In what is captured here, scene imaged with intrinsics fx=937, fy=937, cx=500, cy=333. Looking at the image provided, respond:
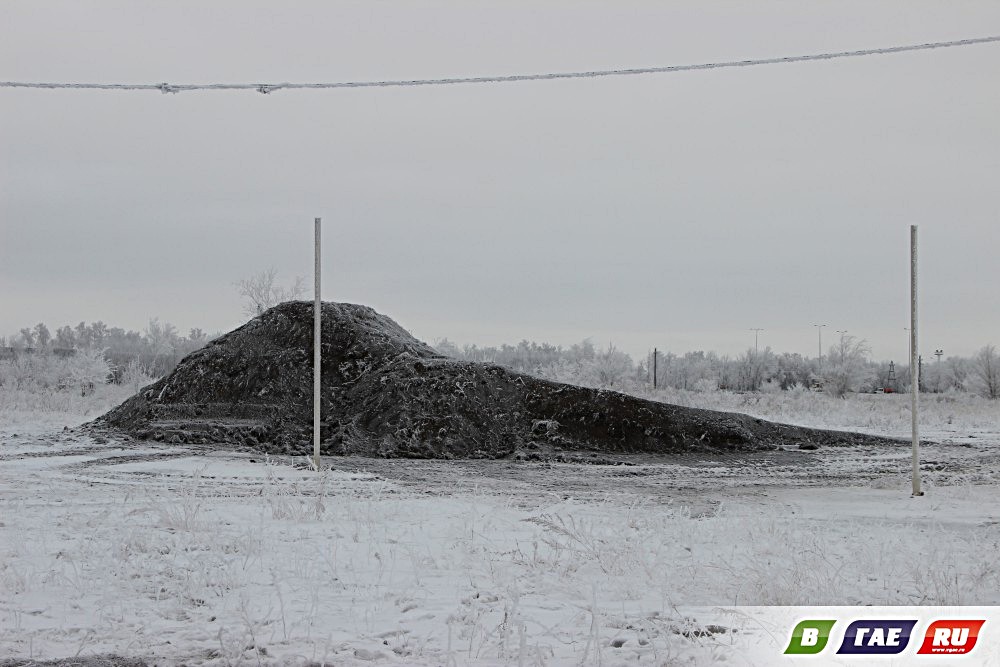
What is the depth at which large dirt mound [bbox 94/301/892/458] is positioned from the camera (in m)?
16.5

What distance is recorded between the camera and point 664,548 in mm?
7391

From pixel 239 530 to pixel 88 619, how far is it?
2580 mm

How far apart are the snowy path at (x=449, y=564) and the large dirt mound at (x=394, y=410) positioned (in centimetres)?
415

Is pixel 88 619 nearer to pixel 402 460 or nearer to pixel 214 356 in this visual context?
pixel 402 460

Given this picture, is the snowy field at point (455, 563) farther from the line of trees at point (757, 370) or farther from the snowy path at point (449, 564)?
the line of trees at point (757, 370)

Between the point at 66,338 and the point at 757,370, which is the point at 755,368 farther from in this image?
the point at 66,338

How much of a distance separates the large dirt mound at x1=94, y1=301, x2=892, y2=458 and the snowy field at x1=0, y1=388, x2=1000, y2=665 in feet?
12.1

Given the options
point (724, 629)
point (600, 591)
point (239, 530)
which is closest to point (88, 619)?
point (239, 530)

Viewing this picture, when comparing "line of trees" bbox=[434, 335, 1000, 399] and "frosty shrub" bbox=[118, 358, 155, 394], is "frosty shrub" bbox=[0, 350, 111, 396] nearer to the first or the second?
"frosty shrub" bbox=[118, 358, 155, 394]

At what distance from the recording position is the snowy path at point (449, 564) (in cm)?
510

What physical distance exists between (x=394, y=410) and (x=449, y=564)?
1013 cm

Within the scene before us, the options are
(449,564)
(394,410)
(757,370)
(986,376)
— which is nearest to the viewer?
(449,564)

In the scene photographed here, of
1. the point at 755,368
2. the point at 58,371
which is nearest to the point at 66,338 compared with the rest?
the point at 58,371

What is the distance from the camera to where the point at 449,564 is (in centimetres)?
683
